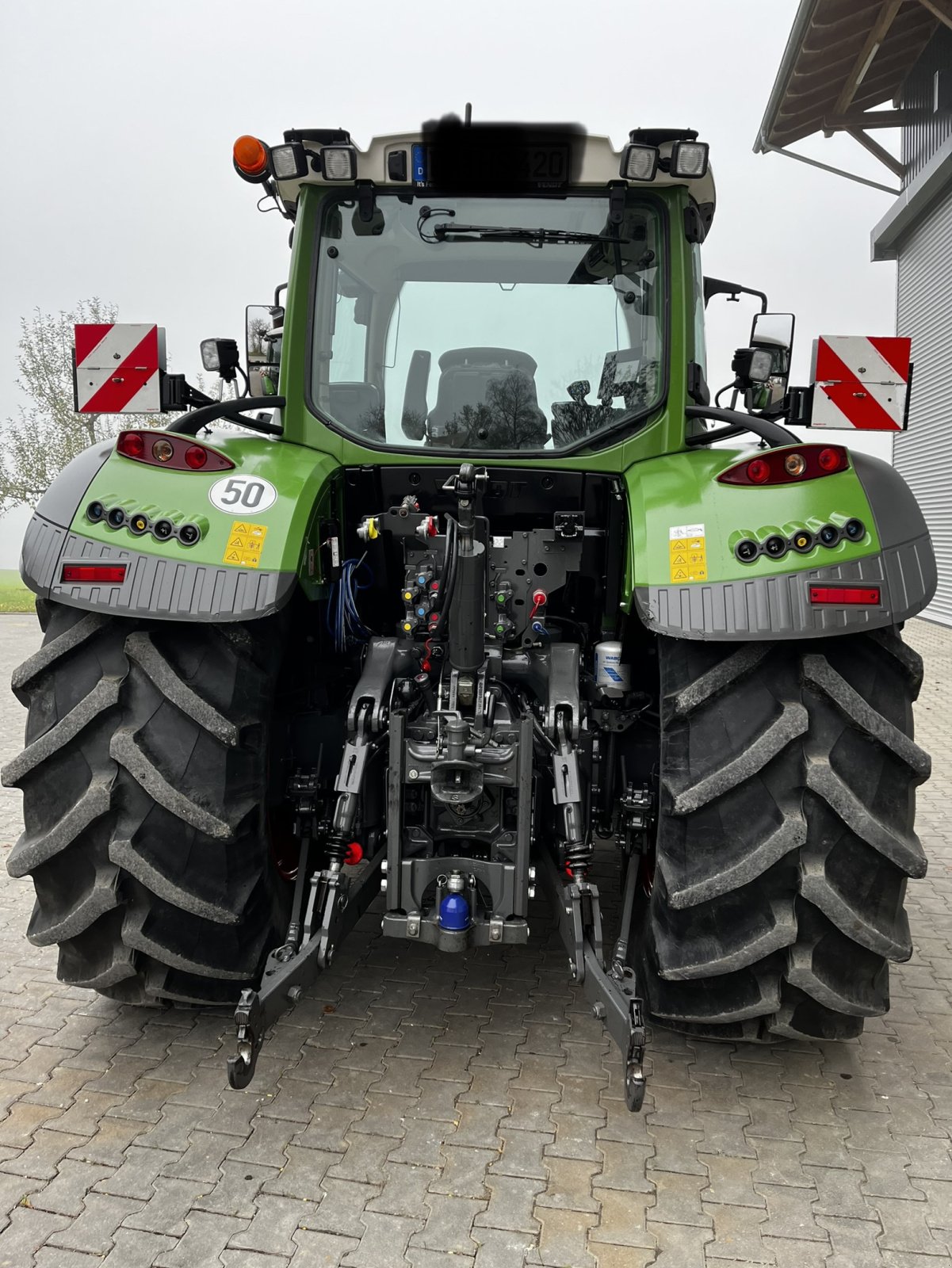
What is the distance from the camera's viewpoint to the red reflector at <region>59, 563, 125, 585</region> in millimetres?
2553

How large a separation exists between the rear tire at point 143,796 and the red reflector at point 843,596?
150 cm

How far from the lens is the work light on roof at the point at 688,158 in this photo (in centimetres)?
307

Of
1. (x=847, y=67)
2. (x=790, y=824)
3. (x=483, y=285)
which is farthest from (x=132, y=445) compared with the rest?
(x=847, y=67)

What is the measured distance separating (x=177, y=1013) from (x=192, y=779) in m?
1.03

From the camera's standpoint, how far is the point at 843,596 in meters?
2.38

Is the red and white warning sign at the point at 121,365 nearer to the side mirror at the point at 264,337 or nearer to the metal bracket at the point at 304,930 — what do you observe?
the side mirror at the point at 264,337

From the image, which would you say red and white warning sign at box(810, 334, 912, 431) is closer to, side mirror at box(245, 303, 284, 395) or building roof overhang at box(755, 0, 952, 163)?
side mirror at box(245, 303, 284, 395)

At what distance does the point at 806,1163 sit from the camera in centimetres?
246

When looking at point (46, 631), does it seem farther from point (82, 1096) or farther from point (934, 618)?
point (934, 618)

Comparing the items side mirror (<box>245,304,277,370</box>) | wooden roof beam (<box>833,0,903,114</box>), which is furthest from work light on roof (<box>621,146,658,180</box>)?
wooden roof beam (<box>833,0,903,114</box>)

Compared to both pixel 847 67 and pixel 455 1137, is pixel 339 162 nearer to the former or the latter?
pixel 455 1137

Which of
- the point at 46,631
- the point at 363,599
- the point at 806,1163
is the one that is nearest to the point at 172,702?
the point at 46,631

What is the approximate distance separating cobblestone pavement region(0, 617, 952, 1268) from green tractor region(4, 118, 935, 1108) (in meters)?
0.27

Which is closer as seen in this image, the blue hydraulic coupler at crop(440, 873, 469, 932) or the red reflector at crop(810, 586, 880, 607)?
the red reflector at crop(810, 586, 880, 607)
